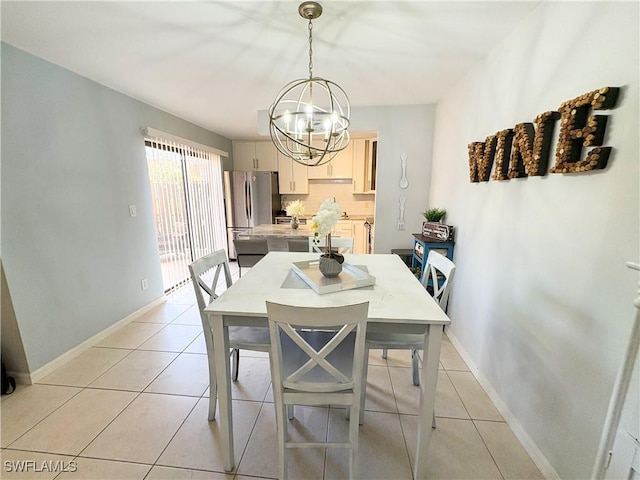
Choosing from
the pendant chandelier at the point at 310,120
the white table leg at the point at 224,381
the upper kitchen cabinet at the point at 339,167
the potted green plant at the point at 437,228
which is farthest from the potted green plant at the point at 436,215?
the upper kitchen cabinet at the point at 339,167

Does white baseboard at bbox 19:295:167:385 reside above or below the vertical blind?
below

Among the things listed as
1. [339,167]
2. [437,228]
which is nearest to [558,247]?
[437,228]

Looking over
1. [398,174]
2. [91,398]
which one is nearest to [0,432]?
[91,398]

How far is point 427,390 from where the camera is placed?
1261mm

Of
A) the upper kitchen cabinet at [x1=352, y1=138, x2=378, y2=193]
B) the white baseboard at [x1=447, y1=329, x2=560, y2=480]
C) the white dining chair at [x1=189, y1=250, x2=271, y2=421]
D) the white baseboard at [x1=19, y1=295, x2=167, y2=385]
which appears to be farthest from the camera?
the upper kitchen cabinet at [x1=352, y1=138, x2=378, y2=193]

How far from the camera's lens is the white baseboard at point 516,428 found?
53.4 inches

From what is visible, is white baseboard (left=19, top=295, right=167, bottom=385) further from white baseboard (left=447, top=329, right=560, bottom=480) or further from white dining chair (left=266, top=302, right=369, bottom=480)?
white baseboard (left=447, top=329, right=560, bottom=480)

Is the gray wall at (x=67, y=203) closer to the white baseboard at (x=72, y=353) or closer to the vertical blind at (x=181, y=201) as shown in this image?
the white baseboard at (x=72, y=353)

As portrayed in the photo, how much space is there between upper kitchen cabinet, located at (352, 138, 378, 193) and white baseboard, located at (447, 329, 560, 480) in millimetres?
3457

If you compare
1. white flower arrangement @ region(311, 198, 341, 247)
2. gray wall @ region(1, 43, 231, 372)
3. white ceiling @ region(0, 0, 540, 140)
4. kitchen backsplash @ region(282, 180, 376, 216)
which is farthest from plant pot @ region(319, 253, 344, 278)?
kitchen backsplash @ region(282, 180, 376, 216)

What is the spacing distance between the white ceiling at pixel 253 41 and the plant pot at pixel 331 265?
1315 millimetres

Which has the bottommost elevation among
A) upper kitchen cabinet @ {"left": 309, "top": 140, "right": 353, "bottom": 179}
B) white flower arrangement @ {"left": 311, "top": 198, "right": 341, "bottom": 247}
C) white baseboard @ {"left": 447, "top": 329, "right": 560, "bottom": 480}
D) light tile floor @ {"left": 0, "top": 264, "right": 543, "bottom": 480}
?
light tile floor @ {"left": 0, "top": 264, "right": 543, "bottom": 480}

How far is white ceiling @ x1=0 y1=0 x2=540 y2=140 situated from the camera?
1.46 meters

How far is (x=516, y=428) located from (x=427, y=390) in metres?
0.82
